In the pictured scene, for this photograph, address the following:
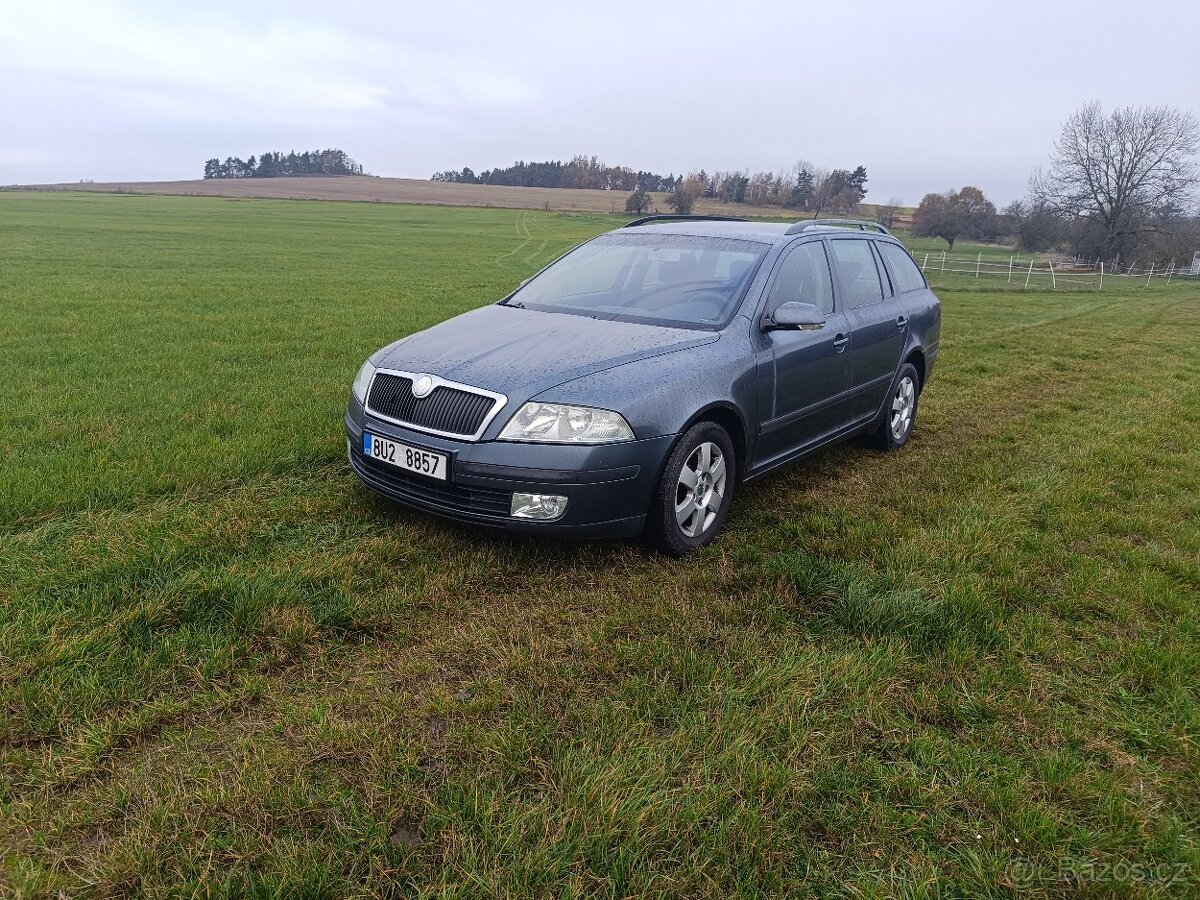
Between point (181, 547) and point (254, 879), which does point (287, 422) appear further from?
point (254, 879)

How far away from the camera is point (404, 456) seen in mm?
3510

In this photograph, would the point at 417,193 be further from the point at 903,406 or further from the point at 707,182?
the point at 903,406

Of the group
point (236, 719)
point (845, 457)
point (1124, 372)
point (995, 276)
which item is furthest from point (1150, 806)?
point (995, 276)

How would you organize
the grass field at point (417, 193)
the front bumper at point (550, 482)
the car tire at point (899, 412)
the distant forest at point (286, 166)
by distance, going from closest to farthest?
the front bumper at point (550, 482) < the car tire at point (899, 412) < the grass field at point (417, 193) < the distant forest at point (286, 166)

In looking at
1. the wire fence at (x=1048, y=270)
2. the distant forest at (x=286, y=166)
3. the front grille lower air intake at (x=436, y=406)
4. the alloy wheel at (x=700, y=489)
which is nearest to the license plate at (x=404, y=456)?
the front grille lower air intake at (x=436, y=406)

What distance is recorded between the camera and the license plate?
134 inches

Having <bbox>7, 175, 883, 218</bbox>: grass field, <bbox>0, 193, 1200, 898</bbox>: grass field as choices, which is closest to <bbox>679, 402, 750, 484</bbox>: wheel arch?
<bbox>0, 193, 1200, 898</bbox>: grass field

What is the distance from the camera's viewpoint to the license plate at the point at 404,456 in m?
3.39

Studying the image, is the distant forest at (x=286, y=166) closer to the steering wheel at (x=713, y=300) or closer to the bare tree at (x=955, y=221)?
the bare tree at (x=955, y=221)

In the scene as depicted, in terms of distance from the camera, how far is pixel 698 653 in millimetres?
2852

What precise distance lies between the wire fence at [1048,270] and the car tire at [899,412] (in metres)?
15.4

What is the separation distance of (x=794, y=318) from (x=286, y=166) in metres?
125

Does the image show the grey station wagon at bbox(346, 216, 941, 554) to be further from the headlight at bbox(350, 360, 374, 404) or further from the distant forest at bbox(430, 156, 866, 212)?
the distant forest at bbox(430, 156, 866, 212)

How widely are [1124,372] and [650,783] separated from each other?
9781 mm
